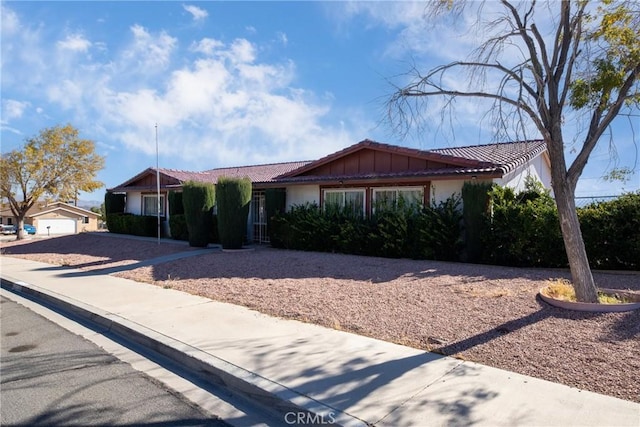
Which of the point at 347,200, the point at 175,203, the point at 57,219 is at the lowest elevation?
the point at 347,200

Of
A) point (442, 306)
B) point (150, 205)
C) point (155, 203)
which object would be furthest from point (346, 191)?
A: point (150, 205)

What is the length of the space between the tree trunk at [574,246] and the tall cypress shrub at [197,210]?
12430mm

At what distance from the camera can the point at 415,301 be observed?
686 centimetres

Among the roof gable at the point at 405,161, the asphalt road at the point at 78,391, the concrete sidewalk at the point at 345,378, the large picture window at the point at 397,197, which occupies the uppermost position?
the roof gable at the point at 405,161

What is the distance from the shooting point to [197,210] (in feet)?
51.6

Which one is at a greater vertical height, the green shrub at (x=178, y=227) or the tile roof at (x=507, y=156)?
the tile roof at (x=507, y=156)

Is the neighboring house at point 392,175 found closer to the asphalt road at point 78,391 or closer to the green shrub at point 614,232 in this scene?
the green shrub at point 614,232

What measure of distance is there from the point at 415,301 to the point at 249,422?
400 cm

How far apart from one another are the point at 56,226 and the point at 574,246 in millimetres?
59254

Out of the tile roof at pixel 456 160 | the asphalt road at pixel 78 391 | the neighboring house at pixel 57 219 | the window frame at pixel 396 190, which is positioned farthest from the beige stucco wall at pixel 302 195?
the neighboring house at pixel 57 219

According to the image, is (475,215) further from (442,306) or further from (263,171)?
(263,171)

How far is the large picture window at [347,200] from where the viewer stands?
47.0ft

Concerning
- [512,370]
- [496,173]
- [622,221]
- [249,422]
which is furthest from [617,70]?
[249,422]

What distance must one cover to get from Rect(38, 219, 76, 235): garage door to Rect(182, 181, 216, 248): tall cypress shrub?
143 feet
